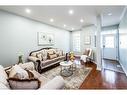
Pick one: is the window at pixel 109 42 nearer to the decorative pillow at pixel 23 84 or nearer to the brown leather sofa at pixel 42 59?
the brown leather sofa at pixel 42 59

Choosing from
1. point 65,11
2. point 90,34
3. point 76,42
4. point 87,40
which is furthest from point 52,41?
point 76,42

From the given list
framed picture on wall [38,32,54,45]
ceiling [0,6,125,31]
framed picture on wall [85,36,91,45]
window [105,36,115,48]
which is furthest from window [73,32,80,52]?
ceiling [0,6,125,31]

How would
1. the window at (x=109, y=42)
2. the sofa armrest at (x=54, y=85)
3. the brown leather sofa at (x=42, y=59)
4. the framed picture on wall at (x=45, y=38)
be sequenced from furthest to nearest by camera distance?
1. the window at (x=109, y=42)
2. the framed picture on wall at (x=45, y=38)
3. the brown leather sofa at (x=42, y=59)
4. the sofa armrest at (x=54, y=85)

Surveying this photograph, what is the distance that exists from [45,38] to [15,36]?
1932mm

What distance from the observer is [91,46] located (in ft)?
21.8

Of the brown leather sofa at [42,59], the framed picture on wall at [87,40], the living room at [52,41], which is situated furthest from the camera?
the framed picture on wall at [87,40]

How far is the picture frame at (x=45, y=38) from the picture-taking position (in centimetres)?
551

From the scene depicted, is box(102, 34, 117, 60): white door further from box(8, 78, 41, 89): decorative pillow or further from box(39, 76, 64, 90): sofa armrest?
box(8, 78, 41, 89): decorative pillow

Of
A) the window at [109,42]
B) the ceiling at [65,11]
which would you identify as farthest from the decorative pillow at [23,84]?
the window at [109,42]

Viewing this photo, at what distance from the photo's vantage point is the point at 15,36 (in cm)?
415

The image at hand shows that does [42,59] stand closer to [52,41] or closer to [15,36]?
[15,36]

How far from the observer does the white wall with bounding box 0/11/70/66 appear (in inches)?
146

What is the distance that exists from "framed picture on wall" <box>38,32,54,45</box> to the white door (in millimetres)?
3837
